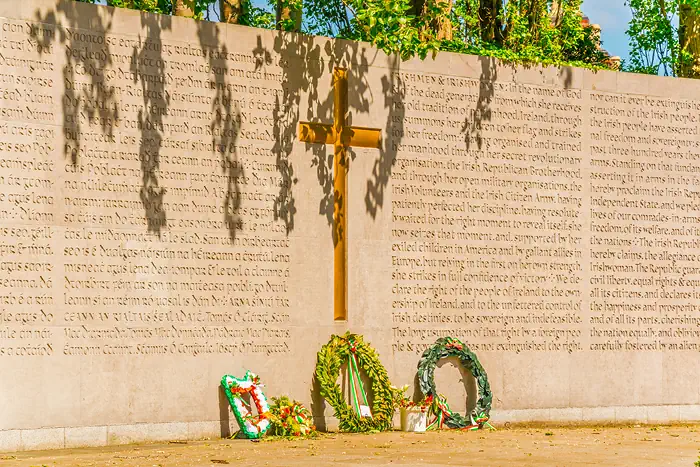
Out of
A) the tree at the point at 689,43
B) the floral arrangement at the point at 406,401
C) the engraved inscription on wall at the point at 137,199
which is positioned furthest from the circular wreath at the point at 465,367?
the tree at the point at 689,43

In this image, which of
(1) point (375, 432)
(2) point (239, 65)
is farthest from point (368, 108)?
(1) point (375, 432)

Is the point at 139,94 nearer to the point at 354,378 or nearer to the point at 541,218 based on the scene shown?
the point at 354,378

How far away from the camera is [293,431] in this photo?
1122 centimetres

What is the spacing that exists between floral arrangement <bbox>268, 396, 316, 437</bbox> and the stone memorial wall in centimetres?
33

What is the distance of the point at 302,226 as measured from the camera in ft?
38.9

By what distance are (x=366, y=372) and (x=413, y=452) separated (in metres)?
2.12

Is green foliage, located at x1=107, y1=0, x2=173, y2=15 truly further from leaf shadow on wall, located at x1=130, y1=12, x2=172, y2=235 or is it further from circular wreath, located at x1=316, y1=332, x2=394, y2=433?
circular wreath, located at x1=316, y1=332, x2=394, y2=433

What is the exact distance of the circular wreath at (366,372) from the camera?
11664mm

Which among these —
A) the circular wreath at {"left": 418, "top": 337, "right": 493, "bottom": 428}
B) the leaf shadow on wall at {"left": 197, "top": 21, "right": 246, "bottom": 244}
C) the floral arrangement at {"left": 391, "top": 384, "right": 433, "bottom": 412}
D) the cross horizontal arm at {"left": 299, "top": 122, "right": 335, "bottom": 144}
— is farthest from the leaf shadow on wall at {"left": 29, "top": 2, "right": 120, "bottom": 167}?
the circular wreath at {"left": 418, "top": 337, "right": 493, "bottom": 428}

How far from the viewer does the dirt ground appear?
9.05 m

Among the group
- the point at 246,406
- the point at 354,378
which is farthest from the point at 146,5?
the point at 246,406

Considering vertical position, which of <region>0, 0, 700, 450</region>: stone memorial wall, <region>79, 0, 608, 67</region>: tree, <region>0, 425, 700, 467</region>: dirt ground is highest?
<region>79, 0, 608, 67</region>: tree

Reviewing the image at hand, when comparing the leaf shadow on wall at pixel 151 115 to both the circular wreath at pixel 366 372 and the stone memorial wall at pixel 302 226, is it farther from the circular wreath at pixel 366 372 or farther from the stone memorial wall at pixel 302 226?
the circular wreath at pixel 366 372

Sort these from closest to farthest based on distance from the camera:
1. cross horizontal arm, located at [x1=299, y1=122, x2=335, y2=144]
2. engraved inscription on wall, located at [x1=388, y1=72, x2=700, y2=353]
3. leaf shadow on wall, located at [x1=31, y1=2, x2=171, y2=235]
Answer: leaf shadow on wall, located at [x1=31, y1=2, x2=171, y2=235] < cross horizontal arm, located at [x1=299, y1=122, x2=335, y2=144] < engraved inscription on wall, located at [x1=388, y1=72, x2=700, y2=353]
